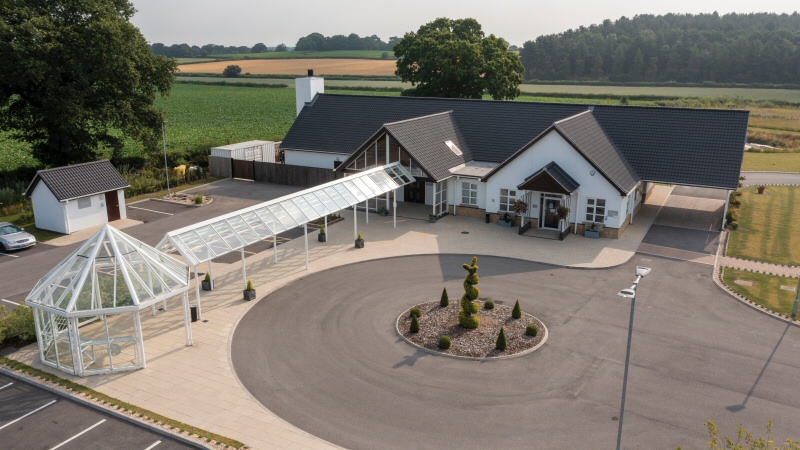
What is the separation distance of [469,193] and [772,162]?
37480mm

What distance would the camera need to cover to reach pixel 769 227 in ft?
127

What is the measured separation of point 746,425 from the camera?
61.2 feet

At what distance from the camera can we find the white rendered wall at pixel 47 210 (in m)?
36.8

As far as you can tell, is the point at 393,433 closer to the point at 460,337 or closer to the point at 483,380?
the point at 483,380

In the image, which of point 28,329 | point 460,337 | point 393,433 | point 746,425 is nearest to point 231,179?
point 28,329

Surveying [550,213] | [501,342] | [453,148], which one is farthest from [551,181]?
[501,342]

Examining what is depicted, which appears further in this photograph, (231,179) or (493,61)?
(493,61)

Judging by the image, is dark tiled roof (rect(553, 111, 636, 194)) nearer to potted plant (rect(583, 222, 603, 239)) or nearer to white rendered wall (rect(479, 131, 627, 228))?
white rendered wall (rect(479, 131, 627, 228))

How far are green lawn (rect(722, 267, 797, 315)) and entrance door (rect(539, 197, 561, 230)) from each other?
32.6 feet

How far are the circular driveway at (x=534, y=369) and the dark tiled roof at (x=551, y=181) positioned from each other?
6.99m

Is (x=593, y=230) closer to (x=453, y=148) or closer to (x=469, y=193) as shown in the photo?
(x=469, y=193)

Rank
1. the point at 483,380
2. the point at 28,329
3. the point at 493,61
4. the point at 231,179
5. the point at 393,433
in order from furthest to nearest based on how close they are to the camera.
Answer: the point at 493,61
the point at 231,179
the point at 28,329
the point at 483,380
the point at 393,433

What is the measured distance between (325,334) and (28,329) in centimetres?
1139

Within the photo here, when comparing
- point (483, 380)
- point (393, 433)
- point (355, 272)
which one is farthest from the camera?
point (355, 272)
